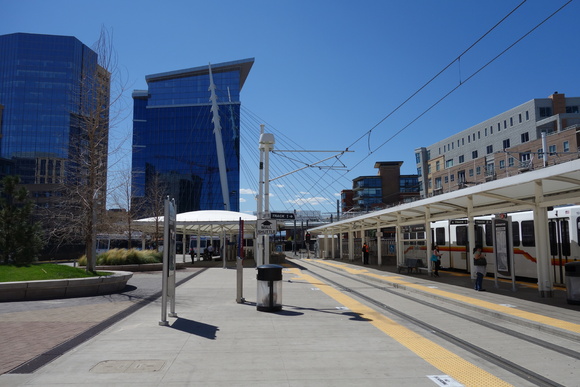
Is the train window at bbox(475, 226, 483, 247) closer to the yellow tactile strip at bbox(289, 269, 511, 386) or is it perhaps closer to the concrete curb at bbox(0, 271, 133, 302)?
the yellow tactile strip at bbox(289, 269, 511, 386)

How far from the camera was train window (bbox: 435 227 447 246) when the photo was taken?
25.8 m

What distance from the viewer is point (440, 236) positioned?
26.2 metres

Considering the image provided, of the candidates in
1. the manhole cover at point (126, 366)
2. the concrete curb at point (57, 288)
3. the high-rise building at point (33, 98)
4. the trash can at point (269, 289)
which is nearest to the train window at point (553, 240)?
the trash can at point (269, 289)

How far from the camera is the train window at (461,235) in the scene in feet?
76.6

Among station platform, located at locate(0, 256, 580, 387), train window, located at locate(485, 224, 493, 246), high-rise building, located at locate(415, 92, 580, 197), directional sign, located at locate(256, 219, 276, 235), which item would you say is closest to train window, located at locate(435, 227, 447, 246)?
train window, located at locate(485, 224, 493, 246)

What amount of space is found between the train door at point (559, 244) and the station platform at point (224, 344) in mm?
2867

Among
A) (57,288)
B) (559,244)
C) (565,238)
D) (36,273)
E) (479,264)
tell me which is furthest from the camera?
(559,244)

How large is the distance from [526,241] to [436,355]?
12.9 metres

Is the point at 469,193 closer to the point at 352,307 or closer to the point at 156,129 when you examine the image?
the point at 352,307

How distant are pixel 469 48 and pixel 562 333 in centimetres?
809

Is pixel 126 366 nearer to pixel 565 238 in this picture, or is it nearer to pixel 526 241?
pixel 565 238

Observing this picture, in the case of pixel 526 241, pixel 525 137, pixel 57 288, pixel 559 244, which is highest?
pixel 525 137

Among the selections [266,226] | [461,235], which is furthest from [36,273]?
[461,235]

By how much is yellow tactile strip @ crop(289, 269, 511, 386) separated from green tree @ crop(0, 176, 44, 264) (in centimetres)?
1744
